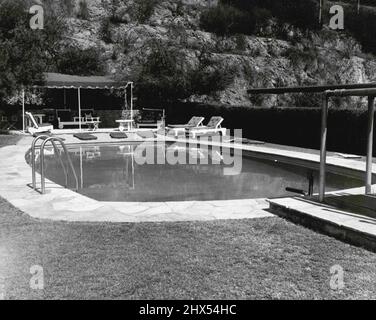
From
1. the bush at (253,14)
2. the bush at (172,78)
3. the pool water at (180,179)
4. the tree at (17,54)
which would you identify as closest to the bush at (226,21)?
the bush at (253,14)

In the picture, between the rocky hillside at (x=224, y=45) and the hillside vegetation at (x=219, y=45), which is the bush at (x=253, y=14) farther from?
the rocky hillside at (x=224, y=45)

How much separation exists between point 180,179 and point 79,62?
851 inches

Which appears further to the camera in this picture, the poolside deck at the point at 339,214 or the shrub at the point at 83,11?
the shrub at the point at 83,11

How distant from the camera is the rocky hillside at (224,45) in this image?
33.3m

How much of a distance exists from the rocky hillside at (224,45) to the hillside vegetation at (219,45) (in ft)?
0.28

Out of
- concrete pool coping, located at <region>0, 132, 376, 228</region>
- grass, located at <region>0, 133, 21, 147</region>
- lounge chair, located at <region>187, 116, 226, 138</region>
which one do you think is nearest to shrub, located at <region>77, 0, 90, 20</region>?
grass, located at <region>0, 133, 21, 147</region>

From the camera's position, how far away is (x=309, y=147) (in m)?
16.1

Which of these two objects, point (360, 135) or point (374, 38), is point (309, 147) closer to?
point (360, 135)

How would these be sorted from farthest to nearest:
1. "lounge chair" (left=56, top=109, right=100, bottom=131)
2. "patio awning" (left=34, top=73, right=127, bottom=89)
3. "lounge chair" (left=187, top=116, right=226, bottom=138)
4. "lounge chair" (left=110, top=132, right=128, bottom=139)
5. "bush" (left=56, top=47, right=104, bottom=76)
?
"bush" (left=56, top=47, right=104, bottom=76)
"lounge chair" (left=56, top=109, right=100, bottom=131)
"patio awning" (left=34, top=73, right=127, bottom=89)
"lounge chair" (left=110, top=132, right=128, bottom=139)
"lounge chair" (left=187, top=116, right=226, bottom=138)

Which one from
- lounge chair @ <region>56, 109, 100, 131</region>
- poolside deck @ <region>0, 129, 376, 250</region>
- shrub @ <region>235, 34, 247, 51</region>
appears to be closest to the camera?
poolside deck @ <region>0, 129, 376, 250</region>

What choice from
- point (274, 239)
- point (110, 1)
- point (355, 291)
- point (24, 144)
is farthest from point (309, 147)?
point (110, 1)

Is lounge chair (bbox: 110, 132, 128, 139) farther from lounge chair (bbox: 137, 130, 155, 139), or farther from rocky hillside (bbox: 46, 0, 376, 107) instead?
rocky hillside (bbox: 46, 0, 376, 107)

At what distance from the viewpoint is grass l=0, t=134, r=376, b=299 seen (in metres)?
3.88

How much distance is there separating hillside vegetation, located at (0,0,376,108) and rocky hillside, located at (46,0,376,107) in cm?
8
